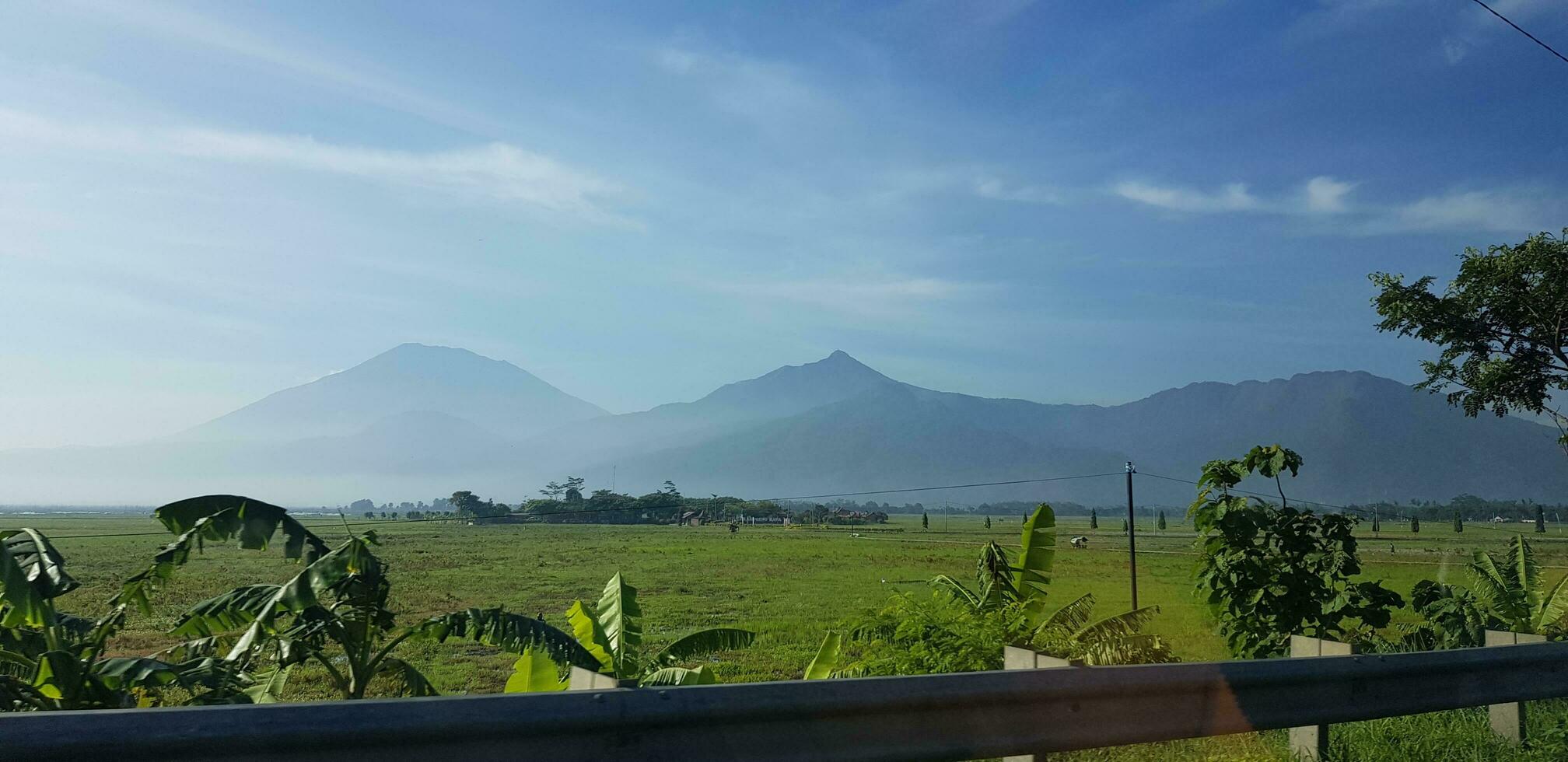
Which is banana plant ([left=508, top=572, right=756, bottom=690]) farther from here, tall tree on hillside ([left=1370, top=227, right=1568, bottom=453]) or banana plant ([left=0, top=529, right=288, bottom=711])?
tall tree on hillside ([left=1370, top=227, right=1568, bottom=453])

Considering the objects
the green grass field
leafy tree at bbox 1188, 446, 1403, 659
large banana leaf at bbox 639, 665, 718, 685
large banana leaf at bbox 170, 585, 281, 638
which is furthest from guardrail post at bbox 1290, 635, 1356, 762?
large banana leaf at bbox 170, 585, 281, 638

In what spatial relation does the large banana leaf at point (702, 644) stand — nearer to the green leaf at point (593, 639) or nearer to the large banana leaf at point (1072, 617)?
the green leaf at point (593, 639)

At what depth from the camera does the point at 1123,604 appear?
25609mm

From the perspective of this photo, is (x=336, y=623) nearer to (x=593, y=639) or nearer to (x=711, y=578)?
(x=593, y=639)

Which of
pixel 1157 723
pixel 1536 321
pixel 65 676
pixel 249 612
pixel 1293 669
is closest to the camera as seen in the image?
pixel 1157 723

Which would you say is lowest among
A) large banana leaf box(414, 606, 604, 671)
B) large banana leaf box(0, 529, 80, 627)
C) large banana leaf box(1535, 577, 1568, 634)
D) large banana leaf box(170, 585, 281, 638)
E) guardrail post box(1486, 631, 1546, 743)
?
large banana leaf box(1535, 577, 1568, 634)

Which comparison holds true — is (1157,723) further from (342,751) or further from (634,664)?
(634,664)

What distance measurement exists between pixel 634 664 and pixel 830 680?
5.79 metres

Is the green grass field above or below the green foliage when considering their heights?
below

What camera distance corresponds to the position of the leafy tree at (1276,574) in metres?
8.98

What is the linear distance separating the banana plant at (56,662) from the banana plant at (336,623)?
33 centimetres

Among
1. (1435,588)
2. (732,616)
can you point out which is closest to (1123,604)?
(732,616)

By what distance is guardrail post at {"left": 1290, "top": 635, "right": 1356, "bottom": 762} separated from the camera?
4.41 m

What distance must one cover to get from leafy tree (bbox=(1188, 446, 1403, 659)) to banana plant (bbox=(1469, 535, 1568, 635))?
221cm
